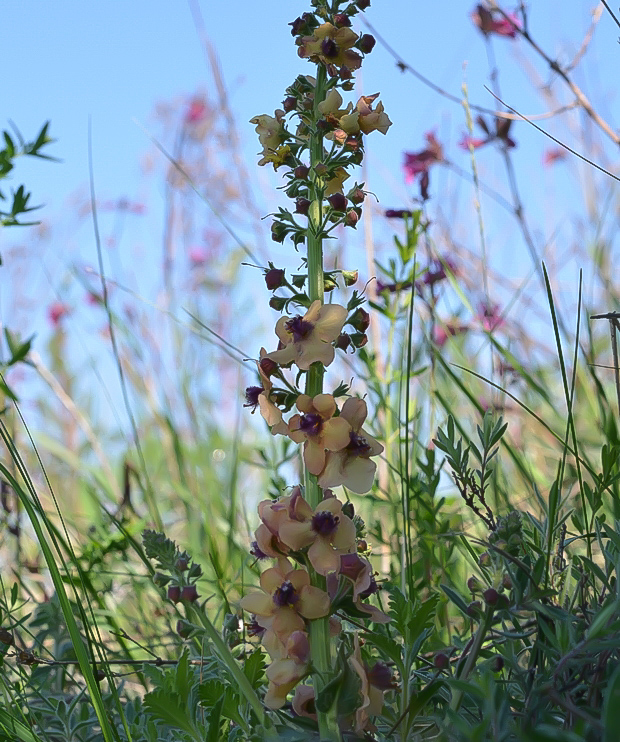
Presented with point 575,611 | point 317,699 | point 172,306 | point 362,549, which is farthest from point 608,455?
point 172,306

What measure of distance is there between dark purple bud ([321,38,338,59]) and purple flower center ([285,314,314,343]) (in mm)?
291

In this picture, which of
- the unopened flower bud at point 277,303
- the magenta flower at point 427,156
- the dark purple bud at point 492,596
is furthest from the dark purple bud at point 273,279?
the magenta flower at point 427,156

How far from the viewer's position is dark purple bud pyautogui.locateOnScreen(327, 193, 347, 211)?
2.49ft

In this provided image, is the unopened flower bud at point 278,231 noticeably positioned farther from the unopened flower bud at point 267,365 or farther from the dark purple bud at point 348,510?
the dark purple bud at point 348,510

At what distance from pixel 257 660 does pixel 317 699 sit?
13 cm

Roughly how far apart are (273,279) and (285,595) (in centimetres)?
30

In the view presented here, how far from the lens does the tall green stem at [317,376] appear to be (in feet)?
2.12

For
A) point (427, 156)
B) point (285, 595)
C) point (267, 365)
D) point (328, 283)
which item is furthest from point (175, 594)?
point (427, 156)

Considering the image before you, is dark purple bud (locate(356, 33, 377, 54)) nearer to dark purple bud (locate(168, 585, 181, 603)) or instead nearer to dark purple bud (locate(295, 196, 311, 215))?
dark purple bud (locate(295, 196, 311, 215))

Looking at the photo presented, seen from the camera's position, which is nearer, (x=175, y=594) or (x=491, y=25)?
(x=175, y=594)

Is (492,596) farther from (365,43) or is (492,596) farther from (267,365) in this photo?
(365,43)

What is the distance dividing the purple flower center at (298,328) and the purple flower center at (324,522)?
0.16m

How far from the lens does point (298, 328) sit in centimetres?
70

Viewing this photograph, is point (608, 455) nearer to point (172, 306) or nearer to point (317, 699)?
point (317, 699)
